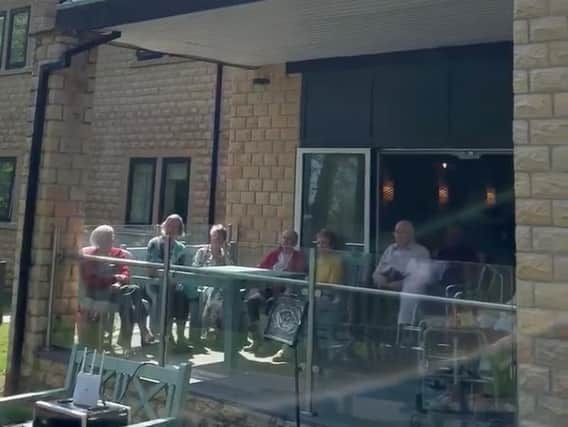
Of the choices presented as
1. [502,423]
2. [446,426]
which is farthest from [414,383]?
[502,423]

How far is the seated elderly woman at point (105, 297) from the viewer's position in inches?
236

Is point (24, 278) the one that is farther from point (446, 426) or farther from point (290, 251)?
point (446, 426)

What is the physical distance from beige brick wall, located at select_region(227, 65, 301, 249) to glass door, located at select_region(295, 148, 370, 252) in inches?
6.6

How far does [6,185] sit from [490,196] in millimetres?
11233

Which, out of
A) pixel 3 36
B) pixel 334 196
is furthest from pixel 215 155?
pixel 3 36

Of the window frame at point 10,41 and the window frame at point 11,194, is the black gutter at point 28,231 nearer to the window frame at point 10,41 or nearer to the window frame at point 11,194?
the window frame at point 11,194

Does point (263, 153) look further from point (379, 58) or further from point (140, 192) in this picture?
point (140, 192)

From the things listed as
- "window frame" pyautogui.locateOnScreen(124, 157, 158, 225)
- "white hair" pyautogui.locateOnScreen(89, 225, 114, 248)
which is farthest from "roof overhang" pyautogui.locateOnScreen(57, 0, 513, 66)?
"window frame" pyautogui.locateOnScreen(124, 157, 158, 225)

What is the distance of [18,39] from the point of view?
49.1ft

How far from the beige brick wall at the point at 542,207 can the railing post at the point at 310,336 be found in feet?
5.31

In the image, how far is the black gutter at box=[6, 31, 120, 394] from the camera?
21.8ft

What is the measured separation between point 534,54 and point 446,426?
7.54ft

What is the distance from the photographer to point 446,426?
14.2ft

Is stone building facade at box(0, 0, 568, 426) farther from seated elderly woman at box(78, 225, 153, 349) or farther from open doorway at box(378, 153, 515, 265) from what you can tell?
open doorway at box(378, 153, 515, 265)
